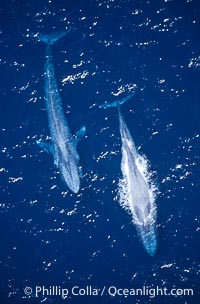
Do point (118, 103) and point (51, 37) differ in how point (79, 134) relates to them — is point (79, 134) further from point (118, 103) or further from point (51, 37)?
point (51, 37)

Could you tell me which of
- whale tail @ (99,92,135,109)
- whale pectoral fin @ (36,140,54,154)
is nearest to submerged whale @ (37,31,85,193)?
whale pectoral fin @ (36,140,54,154)

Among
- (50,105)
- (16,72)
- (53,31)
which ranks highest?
(53,31)

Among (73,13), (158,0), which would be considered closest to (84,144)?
(73,13)

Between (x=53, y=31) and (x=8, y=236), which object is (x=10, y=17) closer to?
(x=53, y=31)

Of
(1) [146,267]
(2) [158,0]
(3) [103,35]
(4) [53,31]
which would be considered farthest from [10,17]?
(1) [146,267]

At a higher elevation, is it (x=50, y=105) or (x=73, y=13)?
(x=73, y=13)

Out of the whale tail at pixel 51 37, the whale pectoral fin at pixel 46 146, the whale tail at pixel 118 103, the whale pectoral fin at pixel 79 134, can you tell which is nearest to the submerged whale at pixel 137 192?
the whale tail at pixel 118 103

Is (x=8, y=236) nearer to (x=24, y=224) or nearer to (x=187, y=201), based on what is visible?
(x=24, y=224)

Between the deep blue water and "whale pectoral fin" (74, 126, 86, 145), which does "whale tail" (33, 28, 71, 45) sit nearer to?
the deep blue water
